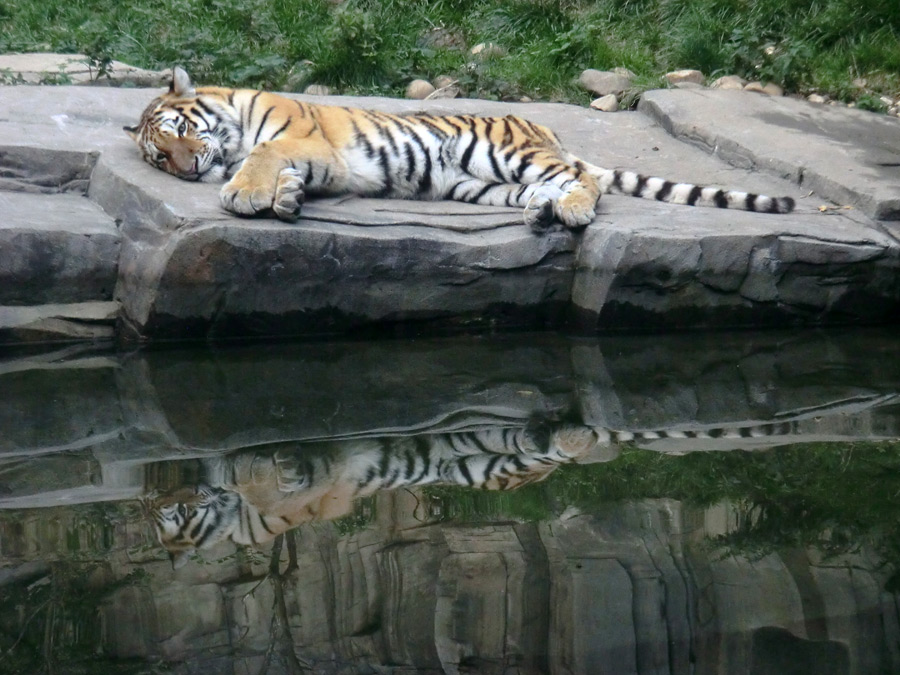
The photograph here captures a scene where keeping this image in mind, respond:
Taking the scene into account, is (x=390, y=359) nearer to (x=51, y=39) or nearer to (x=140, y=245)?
(x=140, y=245)

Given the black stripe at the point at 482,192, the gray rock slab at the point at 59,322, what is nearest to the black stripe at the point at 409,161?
the black stripe at the point at 482,192

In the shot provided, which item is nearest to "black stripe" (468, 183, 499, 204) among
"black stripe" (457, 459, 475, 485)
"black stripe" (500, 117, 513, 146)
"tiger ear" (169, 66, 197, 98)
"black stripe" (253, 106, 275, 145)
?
"black stripe" (500, 117, 513, 146)

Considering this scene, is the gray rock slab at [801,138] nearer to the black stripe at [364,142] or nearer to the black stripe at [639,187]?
the black stripe at [639,187]

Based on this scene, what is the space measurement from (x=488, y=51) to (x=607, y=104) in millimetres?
1356

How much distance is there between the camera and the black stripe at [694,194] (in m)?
5.45

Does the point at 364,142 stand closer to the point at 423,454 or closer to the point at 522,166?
the point at 522,166

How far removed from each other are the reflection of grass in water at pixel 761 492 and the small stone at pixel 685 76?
5199mm

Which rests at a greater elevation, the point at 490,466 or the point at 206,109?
the point at 206,109

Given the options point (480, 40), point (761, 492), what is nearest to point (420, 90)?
point (480, 40)

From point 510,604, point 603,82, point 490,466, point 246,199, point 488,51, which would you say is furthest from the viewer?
point 488,51

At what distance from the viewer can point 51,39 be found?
817 centimetres

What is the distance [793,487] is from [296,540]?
1.42m

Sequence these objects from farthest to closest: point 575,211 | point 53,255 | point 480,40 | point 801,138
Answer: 1. point 480,40
2. point 801,138
3. point 575,211
4. point 53,255

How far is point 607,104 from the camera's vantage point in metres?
7.70
